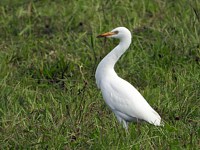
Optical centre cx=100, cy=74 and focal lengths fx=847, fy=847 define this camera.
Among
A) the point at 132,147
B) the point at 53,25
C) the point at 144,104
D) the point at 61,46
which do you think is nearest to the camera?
the point at 132,147

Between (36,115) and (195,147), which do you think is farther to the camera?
(36,115)

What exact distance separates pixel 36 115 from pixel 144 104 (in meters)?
0.87

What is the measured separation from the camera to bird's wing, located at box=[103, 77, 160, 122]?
671 centimetres

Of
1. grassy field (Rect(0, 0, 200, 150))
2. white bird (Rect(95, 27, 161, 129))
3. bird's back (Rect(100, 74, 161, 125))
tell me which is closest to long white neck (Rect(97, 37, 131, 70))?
white bird (Rect(95, 27, 161, 129))

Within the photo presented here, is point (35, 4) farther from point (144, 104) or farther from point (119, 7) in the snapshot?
point (144, 104)

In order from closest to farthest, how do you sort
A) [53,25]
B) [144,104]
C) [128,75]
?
[144,104] < [128,75] < [53,25]

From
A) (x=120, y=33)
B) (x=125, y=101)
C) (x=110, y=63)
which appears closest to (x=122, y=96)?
(x=125, y=101)

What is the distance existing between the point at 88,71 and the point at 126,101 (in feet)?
5.14

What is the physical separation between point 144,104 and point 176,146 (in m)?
0.76

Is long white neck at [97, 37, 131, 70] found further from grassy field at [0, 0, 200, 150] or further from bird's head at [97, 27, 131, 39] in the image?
grassy field at [0, 0, 200, 150]

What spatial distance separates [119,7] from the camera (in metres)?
9.62

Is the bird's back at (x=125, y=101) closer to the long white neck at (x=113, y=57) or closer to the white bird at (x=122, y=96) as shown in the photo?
the white bird at (x=122, y=96)

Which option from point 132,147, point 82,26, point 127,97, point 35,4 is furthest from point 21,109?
point 35,4

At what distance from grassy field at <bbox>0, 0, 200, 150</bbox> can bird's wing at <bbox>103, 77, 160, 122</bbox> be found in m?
0.13
